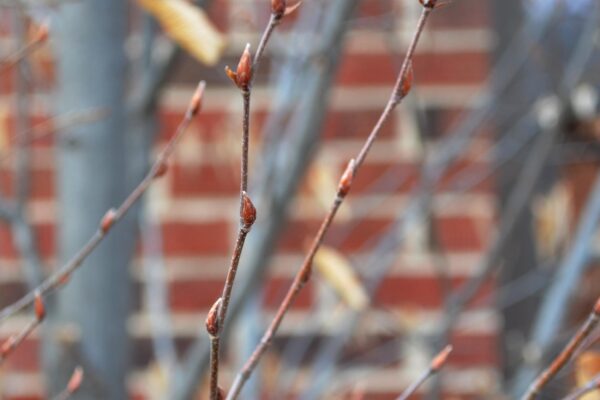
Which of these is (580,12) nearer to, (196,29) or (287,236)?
(287,236)

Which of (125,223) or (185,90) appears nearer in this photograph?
(125,223)

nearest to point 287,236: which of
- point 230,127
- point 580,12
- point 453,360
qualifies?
point 230,127

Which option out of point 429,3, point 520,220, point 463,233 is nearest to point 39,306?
point 429,3

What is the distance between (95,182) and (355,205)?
1.82 feet

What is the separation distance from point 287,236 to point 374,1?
30 centimetres

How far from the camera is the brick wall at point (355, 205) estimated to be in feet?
4.20

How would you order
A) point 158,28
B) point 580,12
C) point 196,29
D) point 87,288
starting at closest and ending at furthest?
point 196,29, point 87,288, point 158,28, point 580,12

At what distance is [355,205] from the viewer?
1.28 meters

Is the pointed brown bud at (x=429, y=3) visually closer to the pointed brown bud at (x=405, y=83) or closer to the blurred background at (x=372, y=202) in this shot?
the pointed brown bud at (x=405, y=83)

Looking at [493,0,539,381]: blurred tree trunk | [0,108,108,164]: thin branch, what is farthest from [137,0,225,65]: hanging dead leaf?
[493,0,539,381]: blurred tree trunk

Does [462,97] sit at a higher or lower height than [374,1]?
lower

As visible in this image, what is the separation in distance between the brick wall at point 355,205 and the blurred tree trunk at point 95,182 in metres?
0.50

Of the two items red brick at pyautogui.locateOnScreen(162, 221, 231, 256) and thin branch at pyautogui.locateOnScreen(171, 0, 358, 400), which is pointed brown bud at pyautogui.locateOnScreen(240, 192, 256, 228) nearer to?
thin branch at pyautogui.locateOnScreen(171, 0, 358, 400)

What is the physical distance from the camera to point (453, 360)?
1.32 m
